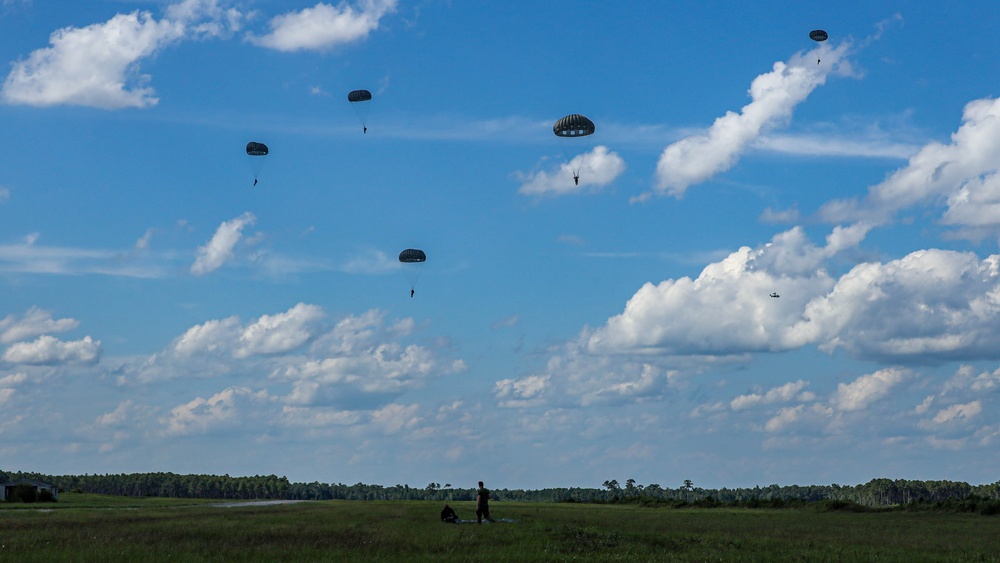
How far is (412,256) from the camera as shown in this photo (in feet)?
310

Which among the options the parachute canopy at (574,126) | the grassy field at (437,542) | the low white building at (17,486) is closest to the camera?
the grassy field at (437,542)

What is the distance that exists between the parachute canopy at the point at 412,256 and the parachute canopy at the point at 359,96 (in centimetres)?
1971

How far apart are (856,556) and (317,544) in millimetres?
20736

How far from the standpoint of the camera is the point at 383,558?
104 ft

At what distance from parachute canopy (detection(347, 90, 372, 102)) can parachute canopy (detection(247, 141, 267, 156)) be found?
12.4 m

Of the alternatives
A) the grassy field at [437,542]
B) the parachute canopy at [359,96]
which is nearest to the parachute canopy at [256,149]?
the parachute canopy at [359,96]

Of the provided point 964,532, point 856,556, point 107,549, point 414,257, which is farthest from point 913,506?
point 107,549

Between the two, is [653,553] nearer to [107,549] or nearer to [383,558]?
[383,558]

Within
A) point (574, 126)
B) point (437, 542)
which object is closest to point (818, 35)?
point (574, 126)

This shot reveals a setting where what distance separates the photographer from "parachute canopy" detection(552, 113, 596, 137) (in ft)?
256

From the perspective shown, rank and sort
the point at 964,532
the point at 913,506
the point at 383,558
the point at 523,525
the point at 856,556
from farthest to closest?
the point at 913,506, the point at 964,532, the point at 523,525, the point at 856,556, the point at 383,558

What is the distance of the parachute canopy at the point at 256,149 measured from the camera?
106250mm

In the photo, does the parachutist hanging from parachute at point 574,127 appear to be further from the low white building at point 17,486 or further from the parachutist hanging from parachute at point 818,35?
the low white building at point 17,486

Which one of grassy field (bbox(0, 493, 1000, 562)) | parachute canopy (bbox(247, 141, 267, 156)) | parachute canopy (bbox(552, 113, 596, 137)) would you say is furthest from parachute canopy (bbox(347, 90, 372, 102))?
grassy field (bbox(0, 493, 1000, 562))
